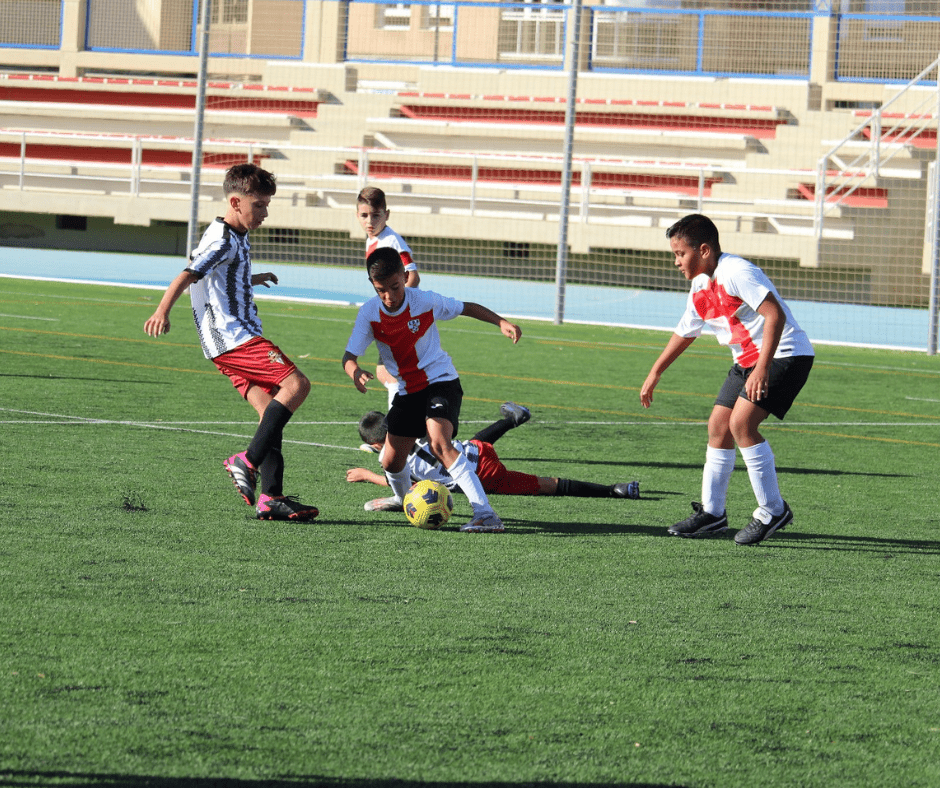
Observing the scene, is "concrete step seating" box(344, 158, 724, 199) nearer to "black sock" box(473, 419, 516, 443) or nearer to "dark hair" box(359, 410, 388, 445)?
"black sock" box(473, 419, 516, 443)

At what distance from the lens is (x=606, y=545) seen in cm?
578

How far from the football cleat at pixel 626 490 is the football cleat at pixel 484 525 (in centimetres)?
113

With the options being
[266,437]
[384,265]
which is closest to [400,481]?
[266,437]

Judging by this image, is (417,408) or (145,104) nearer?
(417,408)

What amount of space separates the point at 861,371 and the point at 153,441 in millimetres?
8736

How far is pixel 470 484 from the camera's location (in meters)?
6.05

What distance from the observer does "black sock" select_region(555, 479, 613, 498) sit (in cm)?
697

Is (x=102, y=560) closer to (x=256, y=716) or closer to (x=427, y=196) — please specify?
(x=256, y=716)

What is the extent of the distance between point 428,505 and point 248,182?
5.52 feet

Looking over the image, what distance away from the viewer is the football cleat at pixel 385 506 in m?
6.45

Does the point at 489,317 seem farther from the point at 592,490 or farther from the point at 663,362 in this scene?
the point at 592,490

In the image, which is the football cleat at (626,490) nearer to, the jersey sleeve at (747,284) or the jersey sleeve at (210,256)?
the jersey sleeve at (747,284)

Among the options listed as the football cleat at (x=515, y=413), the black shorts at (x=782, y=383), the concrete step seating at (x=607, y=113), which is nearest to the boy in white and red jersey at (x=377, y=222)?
the football cleat at (x=515, y=413)

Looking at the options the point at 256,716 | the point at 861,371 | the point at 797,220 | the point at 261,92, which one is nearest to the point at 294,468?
the point at 256,716
